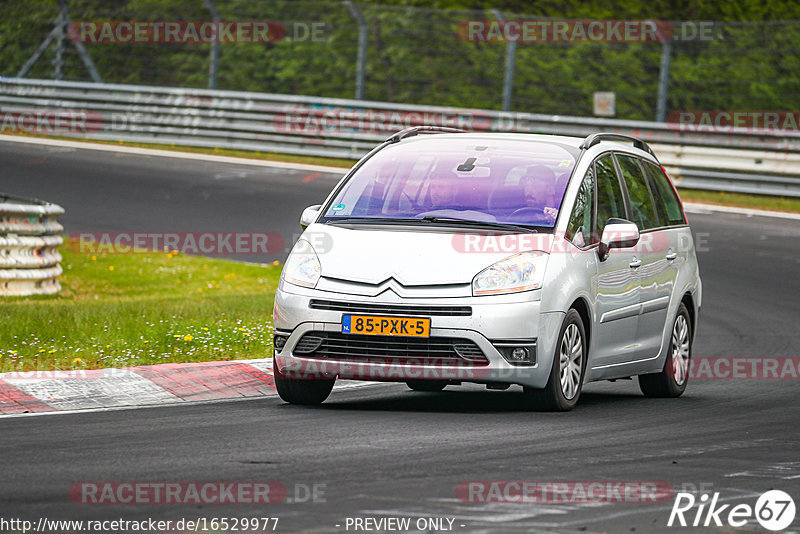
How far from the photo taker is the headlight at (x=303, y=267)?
30.3 feet

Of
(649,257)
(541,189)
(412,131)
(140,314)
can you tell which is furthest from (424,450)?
(140,314)

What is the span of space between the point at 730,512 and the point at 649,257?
14.8 feet

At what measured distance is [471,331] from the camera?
29.2 feet

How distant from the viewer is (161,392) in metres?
9.72

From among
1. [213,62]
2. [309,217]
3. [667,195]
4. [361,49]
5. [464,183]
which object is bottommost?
[309,217]

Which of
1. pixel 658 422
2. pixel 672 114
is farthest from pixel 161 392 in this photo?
pixel 672 114

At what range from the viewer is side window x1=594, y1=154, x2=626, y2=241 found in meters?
10.2

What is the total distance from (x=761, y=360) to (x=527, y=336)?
4.59 metres

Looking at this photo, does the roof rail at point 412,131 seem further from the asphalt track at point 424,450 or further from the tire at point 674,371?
the tire at point 674,371

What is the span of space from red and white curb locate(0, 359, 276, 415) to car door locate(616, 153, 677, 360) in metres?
2.62

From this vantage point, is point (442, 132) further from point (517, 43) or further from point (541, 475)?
point (517, 43)

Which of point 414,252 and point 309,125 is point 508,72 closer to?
point 309,125

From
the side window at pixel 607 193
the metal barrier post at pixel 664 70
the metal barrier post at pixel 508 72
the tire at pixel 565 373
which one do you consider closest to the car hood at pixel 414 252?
the tire at pixel 565 373

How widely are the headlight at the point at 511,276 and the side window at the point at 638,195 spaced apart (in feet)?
6.01
